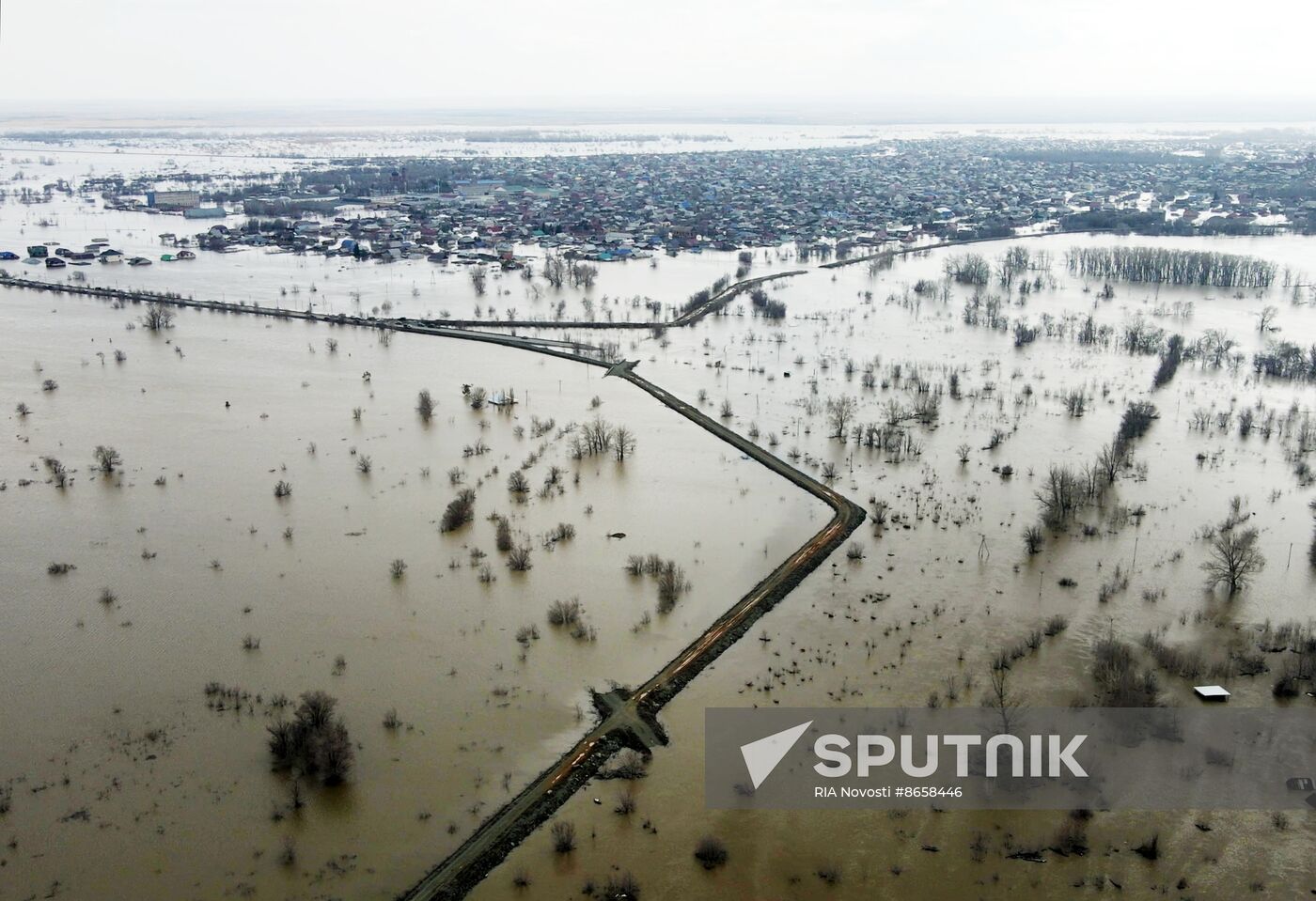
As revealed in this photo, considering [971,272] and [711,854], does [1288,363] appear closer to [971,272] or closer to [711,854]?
[971,272]

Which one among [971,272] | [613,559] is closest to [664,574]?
[613,559]

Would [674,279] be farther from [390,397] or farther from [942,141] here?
[942,141]

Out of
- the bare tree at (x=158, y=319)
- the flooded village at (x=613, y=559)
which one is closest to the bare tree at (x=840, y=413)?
the flooded village at (x=613, y=559)

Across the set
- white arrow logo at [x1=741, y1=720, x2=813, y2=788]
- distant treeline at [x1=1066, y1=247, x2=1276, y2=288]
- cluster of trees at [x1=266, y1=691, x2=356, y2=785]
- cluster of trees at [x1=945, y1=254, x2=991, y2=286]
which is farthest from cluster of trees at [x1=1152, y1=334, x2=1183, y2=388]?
cluster of trees at [x1=266, y1=691, x2=356, y2=785]

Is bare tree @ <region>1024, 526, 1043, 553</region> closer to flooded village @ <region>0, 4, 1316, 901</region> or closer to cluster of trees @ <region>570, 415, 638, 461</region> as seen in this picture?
flooded village @ <region>0, 4, 1316, 901</region>

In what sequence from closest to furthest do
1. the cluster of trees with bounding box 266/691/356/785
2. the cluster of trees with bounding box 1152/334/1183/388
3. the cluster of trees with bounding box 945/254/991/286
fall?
1. the cluster of trees with bounding box 266/691/356/785
2. the cluster of trees with bounding box 1152/334/1183/388
3. the cluster of trees with bounding box 945/254/991/286

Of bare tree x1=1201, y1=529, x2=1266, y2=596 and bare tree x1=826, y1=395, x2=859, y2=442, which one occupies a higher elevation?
bare tree x1=826, y1=395, x2=859, y2=442

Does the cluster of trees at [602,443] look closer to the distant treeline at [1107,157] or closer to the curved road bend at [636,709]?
the curved road bend at [636,709]
